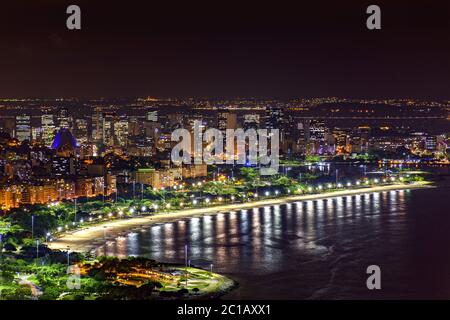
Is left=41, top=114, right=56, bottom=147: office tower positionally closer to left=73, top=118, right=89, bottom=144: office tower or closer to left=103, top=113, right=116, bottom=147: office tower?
left=73, top=118, right=89, bottom=144: office tower

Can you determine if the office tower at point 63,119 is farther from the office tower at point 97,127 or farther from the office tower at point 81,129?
the office tower at point 97,127

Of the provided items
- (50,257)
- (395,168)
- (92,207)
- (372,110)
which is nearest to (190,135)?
(395,168)

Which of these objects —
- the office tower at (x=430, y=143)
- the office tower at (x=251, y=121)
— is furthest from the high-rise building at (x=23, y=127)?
the office tower at (x=430, y=143)

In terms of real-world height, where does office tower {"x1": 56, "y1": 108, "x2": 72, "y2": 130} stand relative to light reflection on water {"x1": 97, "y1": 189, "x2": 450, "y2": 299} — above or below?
above

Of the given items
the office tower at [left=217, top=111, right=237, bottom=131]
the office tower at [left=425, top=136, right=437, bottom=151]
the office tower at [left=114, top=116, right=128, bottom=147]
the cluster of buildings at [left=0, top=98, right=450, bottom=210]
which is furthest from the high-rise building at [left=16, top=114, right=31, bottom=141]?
the office tower at [left=425, top=136, right=437, bottom=151]

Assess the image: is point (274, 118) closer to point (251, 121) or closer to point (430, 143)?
point (251, 121)
